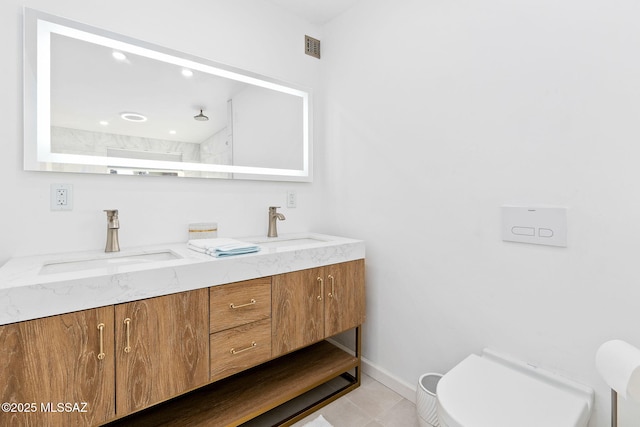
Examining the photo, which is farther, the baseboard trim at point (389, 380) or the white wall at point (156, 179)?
the baseboard trim at point (389, 380)

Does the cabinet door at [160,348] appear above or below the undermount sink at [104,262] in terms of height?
below

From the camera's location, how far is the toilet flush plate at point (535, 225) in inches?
45.6

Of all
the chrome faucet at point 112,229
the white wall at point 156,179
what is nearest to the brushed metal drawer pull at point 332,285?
the white wall at point 156,179

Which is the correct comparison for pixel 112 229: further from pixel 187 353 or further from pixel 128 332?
pixel 187 353

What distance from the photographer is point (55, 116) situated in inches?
52.4

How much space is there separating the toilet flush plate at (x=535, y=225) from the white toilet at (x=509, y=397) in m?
0.53

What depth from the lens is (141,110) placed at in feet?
5.10

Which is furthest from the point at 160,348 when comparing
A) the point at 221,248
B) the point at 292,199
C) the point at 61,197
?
the point at 292,199

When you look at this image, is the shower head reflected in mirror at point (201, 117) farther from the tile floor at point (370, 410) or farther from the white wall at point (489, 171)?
the tile floor at point (370, 410)

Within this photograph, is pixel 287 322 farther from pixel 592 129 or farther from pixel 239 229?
pixel 592 129

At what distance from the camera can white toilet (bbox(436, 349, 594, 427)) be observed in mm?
930

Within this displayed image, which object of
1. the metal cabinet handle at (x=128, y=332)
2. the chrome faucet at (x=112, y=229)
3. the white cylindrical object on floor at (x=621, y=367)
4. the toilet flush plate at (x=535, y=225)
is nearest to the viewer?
the white cylindrical object on floor at (x=621, y=367)

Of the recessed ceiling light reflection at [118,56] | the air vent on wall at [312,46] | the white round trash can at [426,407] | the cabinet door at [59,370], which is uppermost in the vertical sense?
the air vent on wall at [312,46]

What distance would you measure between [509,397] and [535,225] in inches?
25.9
